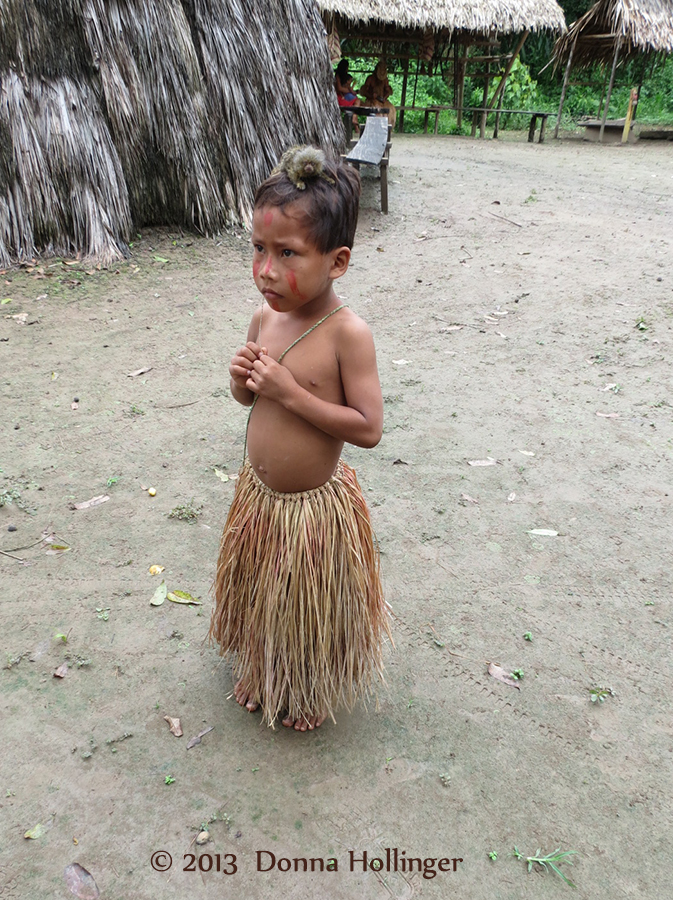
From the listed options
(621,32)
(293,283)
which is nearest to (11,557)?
(293,283)

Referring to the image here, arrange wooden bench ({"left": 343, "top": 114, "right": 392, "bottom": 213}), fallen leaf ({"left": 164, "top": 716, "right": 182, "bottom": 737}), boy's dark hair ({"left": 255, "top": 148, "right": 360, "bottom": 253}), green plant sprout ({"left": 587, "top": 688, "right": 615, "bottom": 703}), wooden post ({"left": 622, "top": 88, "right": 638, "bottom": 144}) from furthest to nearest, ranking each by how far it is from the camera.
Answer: wooden post ({"left": 622, "top": 88, "right": 638, "bottom": 144}) < wooden bench ({"left": 343, "top": 114, "right": 392, "bottom": 213}) < green plant sprout ({"left": 587, "top": 688, "right": 615, "bottom": 703}) < fallen leaf ({"left": 164, "top": 716, "right": 182, "bottom": 737}) < boy's dark hair ({"left": 255, "top": 148, "right": 360, "bottom": 253})

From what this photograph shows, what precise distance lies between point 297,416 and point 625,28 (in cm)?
1519

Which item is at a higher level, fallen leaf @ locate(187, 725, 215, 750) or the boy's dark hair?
the boy's dark hair

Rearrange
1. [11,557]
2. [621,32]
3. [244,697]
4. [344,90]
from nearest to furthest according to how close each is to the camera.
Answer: [244,697], [11,557], [344,90], [621,32]

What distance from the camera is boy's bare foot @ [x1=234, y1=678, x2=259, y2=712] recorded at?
1.88 m

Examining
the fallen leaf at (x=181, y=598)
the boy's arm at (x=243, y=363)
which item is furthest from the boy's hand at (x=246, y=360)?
the fallen leaf at (x=181, y=598)

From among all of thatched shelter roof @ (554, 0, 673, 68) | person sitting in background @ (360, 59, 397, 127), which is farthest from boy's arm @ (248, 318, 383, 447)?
thatched shelter roof @ (554, 0, 673, 68)

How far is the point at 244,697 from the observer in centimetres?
191

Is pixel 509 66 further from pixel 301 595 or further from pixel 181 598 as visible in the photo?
pixel 301 595

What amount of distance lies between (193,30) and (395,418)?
14.8ft

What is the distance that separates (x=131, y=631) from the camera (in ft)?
7.04

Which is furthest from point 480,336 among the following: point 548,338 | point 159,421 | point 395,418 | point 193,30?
point 193,30

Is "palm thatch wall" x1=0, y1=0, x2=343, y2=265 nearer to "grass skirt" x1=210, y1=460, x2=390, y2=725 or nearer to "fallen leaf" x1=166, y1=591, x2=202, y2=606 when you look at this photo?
"fallen leaf" x1=166, y1=591, x2=202, y2=606

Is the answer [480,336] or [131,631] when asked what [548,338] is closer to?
[480,336]
